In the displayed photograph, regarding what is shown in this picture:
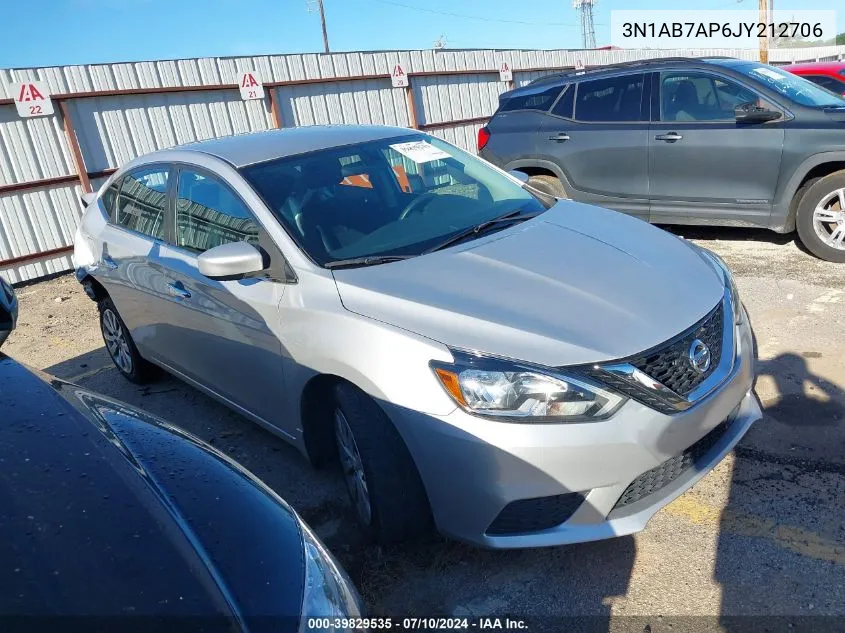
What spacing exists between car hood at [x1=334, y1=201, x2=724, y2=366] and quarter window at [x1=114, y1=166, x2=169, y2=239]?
1675 millimetres

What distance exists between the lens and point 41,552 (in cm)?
145

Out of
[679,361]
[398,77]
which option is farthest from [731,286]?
[398,77]

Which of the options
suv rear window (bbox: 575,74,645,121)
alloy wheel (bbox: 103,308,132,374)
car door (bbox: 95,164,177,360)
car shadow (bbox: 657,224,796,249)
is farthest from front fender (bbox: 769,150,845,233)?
alloy wheel (bbox: 103,308,132,374)

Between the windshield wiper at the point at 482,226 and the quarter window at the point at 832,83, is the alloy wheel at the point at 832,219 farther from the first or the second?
the quarter window at the point at 832,83

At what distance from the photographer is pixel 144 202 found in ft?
13.6

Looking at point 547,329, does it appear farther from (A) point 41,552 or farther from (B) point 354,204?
(A) point 41,552

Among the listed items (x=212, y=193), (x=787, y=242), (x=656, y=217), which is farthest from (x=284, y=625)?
(x=787, y=242)

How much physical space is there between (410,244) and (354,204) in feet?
1.41

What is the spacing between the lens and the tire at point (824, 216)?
18.2 ft

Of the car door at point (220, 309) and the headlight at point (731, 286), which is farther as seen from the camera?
the car door at point (220, 309)

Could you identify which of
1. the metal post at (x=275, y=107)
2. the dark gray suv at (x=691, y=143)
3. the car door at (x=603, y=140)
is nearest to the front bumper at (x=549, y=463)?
the dark gray suv at (x=691, y=143)

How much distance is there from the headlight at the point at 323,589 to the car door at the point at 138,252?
249 centimetres

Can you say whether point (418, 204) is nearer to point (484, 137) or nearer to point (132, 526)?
point (132, 526)

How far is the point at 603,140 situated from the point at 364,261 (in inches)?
184
